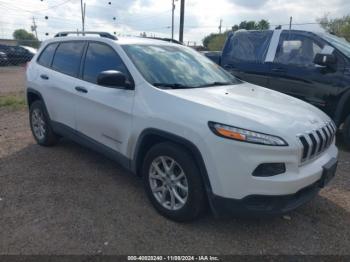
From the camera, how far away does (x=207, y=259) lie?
9.37ft

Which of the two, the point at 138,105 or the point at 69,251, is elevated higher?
the point at 138,105

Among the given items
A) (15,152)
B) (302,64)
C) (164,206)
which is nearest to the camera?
(164,206)

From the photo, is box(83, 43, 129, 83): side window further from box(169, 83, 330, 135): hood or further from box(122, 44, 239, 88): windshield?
box(169, 83, 330, 135): hood

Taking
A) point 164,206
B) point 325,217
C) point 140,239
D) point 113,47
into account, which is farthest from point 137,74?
point 325,217

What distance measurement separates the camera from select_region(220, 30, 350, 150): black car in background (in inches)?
223

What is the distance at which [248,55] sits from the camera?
22.7 feet

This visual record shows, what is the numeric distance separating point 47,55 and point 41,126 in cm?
111

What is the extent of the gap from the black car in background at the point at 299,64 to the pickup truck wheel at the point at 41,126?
3.78m

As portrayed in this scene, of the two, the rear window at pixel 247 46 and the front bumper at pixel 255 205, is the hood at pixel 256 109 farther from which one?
the rear window at pixel 247 46

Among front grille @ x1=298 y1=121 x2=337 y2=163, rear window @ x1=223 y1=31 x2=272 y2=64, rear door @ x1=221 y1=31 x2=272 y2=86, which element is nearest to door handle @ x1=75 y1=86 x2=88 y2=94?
front grille @ x1=298 y1=121 x2=337 y2=163

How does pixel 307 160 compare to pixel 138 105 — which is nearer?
pixel 307 160

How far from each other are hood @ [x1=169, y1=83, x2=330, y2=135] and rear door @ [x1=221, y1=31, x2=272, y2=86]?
2.88m

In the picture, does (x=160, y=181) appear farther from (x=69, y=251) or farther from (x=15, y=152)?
(x=15, y=152)

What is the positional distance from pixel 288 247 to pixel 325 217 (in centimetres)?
77
